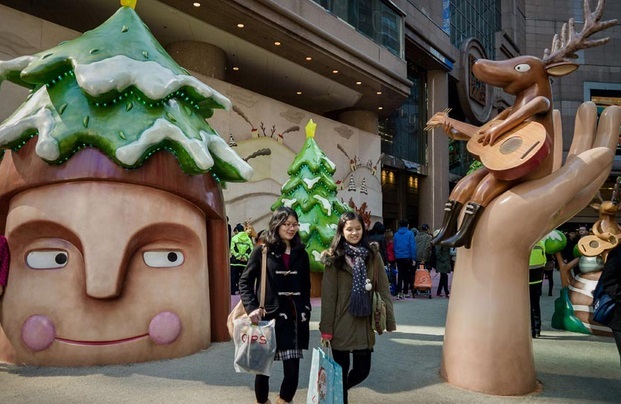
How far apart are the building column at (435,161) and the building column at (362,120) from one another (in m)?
6.05

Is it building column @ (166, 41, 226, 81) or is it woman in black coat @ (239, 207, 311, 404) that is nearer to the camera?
woman in black coat @ (239, 207, 311, 404)

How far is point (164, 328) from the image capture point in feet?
15.7

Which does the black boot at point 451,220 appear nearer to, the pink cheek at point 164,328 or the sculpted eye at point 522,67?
the sculpted eye at point 522,67

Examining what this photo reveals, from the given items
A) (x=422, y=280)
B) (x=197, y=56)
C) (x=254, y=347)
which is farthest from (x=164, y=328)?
(x=197, y=56)

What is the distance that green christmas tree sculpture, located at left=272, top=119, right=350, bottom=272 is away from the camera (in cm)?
957

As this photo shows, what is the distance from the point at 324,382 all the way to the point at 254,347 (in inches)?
21.5

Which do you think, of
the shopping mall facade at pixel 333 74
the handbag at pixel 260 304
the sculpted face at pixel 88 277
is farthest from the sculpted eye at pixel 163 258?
the shopping mall facade at pixel 333 74

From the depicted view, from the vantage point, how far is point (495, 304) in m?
4.15

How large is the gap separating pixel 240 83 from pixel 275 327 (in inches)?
684

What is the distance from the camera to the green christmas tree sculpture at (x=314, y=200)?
957cm

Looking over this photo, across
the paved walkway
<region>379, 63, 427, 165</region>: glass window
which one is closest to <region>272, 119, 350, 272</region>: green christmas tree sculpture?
the paved walkway

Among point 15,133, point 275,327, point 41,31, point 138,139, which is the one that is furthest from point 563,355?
point 41,31

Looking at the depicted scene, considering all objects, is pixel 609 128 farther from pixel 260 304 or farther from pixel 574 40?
pixel 260 304

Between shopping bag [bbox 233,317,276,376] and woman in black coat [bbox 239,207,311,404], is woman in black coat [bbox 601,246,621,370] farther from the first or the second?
shopping bag [bbox 233,317,276,376]
